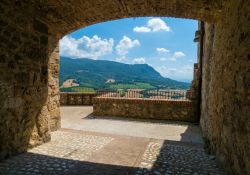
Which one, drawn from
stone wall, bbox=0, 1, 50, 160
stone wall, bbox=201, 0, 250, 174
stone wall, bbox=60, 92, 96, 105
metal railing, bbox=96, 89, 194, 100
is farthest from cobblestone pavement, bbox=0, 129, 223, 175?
stone wall, bbox=60, 92, 96, 105

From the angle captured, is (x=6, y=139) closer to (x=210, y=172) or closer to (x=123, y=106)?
(x=210, y=172)

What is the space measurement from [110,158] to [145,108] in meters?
5.82

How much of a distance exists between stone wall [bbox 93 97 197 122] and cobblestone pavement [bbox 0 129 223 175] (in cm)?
381

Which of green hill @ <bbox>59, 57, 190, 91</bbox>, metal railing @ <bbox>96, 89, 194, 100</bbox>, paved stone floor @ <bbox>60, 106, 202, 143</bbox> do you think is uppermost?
green hill @ <bbox>59, 57, 190, 91</bbox>

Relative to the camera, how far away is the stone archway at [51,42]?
139 inches

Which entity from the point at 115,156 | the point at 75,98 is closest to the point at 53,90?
the point at 115,156

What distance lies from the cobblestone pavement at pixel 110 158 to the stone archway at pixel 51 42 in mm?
409

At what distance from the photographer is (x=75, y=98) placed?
14.5 m

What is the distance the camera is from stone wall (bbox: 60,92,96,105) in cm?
1444

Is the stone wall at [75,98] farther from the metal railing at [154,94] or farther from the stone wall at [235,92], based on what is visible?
the stone wall at [235,92]

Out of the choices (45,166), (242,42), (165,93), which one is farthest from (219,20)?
(165,93)

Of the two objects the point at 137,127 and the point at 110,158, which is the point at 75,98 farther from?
the point at 110,158

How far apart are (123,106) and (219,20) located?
651cm

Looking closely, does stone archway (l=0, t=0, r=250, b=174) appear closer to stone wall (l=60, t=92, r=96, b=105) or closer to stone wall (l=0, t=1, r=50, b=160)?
stone wall (l=0, t=1, r=50, b=160)
